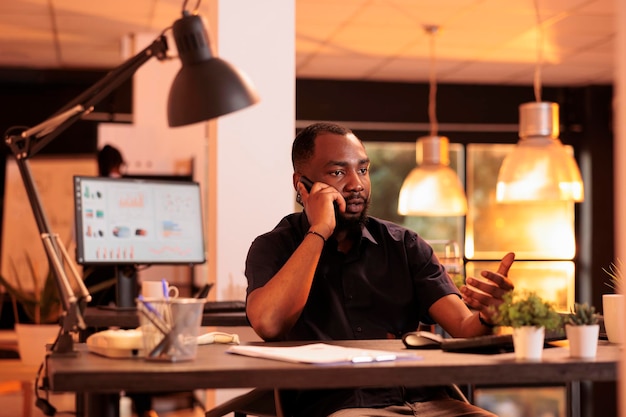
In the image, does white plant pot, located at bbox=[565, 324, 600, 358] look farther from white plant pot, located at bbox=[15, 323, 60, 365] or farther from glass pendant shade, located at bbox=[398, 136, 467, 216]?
glass pendant shade, located at bbox=[398, 136, 467, 216]

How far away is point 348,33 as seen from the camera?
6.85 m

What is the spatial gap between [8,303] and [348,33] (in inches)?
147

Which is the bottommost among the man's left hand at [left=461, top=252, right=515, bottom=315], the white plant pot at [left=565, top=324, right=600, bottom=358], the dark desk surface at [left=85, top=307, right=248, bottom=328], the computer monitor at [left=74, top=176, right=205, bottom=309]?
the dark desk surface at [left=85, top=307, right=248, bottom=328]

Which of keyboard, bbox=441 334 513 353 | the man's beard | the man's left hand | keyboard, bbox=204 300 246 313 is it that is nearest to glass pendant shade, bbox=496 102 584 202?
keyboard, bbox=204 300 246 313

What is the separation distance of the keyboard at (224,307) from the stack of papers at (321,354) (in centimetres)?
152

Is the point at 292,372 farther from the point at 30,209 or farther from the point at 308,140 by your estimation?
the point at 30,209

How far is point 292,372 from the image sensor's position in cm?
175

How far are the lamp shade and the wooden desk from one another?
1.75ft

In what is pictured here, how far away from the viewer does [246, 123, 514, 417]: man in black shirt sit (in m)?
2.45

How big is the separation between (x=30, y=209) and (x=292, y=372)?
655 centimetres

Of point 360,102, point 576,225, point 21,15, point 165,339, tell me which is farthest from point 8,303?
point 165,339

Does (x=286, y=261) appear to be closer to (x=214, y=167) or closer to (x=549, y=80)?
(x=214, y=167)

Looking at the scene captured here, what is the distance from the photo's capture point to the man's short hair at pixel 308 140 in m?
2.85

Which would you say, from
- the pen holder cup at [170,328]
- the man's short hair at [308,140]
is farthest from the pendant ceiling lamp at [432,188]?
the pen holder cup at [170,328]
